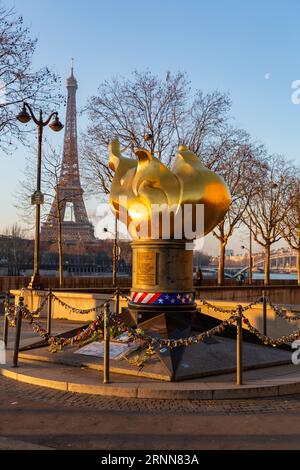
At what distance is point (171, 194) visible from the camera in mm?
10992

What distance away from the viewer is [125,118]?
3078cm

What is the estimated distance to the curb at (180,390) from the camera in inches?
319

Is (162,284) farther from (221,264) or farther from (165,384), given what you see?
(221,264)

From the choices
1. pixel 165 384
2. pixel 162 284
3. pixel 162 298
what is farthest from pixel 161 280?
pixel 165 384

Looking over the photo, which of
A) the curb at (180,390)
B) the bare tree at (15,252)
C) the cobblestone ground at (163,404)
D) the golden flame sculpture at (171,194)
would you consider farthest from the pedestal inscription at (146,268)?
the bare tree at (15,252)

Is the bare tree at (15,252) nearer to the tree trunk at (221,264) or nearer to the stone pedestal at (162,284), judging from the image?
the tree trunk at (221,264)

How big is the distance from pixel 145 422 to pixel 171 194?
540cm

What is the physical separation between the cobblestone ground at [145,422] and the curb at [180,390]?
0.14m

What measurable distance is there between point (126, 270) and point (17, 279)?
70.0 meters

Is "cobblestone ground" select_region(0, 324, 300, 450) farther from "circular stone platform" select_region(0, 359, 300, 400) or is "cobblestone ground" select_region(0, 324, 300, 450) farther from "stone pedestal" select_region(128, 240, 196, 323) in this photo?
"stone pedestal" select_region(128, 240, 196, 323)

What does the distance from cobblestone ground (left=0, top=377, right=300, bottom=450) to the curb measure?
14cm
